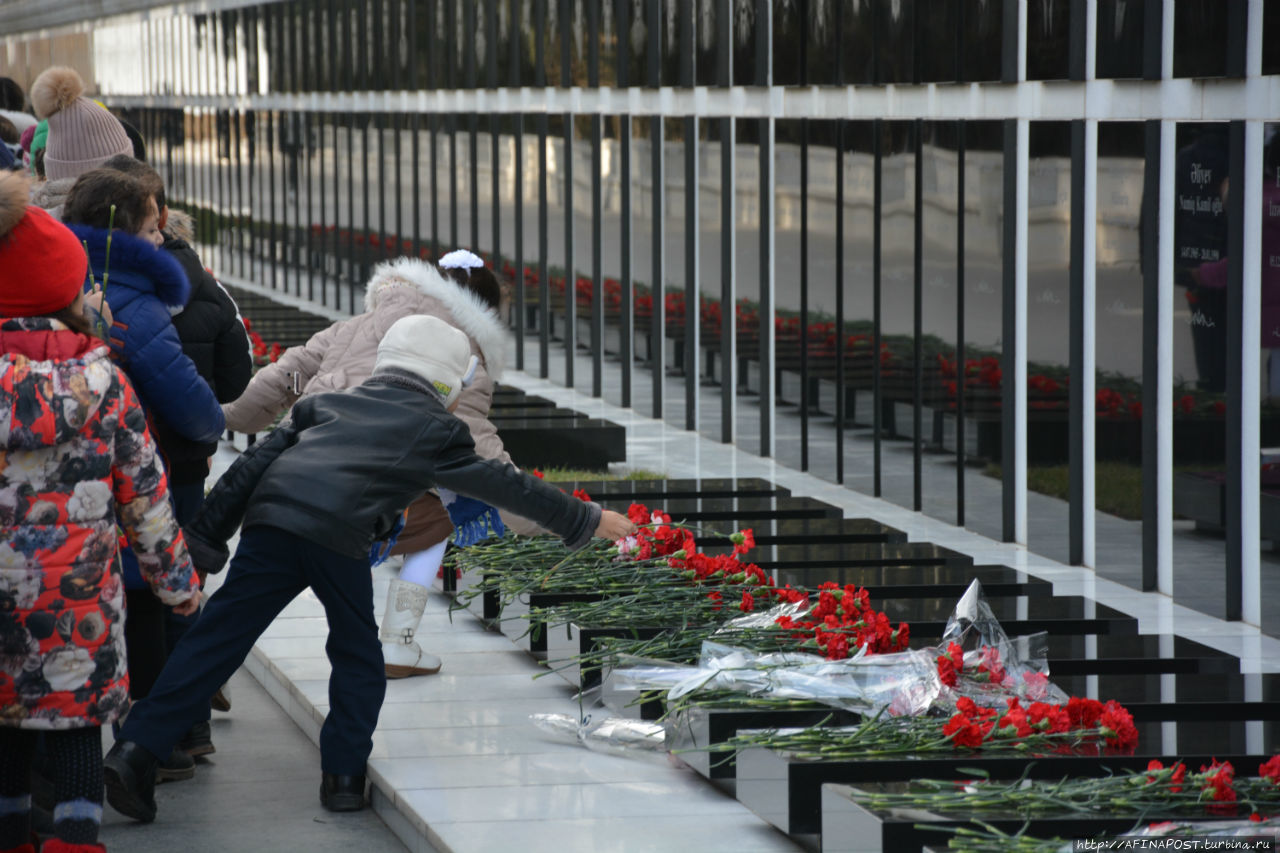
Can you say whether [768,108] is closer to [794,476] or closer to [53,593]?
[794,476]

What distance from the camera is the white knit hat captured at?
584 centimetres

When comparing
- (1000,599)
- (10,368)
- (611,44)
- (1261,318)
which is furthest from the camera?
(611,44)

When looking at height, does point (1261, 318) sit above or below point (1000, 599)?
above

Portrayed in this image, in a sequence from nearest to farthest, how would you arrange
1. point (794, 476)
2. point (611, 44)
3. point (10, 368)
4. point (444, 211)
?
1. point (10, 368)
2. point (794, 476)
3. point (611, 44)
4. point (444, 211)

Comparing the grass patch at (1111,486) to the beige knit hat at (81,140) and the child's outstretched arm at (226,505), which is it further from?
the child's outstretched arm at (226,505)

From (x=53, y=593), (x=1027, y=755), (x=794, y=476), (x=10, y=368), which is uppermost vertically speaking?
(x=10, y=368)

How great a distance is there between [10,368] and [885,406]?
7946 millimetres

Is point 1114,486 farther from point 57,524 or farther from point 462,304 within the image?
point 57,524

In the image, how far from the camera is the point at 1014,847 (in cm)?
447

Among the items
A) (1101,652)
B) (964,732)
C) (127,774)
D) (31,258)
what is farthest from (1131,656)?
(31,258)

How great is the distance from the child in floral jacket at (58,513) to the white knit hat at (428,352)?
0.93 metres

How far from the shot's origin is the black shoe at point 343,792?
20.0ft

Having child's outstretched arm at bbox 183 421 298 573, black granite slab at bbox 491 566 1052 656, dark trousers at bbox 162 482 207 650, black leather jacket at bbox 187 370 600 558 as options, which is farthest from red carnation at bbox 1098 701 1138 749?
dark trousers at bbox 162 482 207 650

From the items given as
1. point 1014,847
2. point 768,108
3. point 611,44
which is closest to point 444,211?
point 611,44
